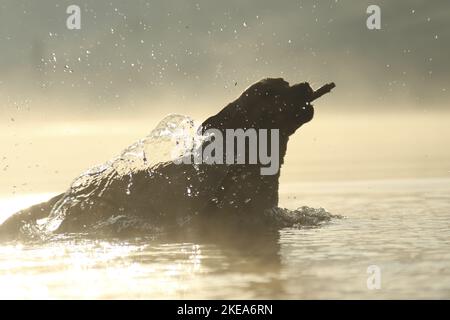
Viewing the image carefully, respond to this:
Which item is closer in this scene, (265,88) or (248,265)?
(248,265)

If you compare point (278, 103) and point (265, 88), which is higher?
point (265, 88)

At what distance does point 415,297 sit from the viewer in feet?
36.6

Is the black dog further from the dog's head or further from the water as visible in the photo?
the water

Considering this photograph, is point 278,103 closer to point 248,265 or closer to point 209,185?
point 209,185

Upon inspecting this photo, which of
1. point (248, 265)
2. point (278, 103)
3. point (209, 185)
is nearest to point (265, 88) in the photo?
point (278, 103)

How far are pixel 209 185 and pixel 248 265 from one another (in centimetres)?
652

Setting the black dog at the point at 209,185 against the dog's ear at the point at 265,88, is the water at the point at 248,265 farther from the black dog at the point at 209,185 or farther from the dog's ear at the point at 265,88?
the dog's ear at the point at 265,88

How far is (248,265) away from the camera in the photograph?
14.6 meters

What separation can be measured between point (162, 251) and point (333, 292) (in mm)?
6311

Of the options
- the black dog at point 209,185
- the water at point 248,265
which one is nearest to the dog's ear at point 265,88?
the black dog at point 209,185

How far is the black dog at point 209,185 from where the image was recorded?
21.1 metres

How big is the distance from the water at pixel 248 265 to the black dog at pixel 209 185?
4.44ft

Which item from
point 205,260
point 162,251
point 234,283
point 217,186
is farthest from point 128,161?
point 234,283

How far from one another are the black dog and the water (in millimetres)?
1354
